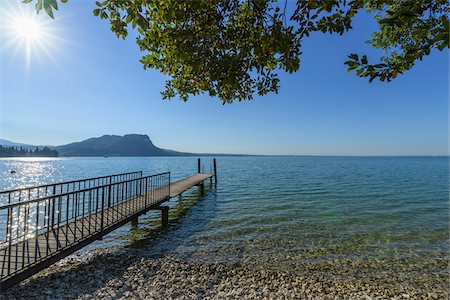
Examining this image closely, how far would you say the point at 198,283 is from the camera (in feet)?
21.7

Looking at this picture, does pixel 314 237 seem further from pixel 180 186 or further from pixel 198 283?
pixel 180 186

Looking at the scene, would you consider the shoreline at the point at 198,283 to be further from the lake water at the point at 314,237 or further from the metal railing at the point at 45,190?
the metal railing at the point at 45,190

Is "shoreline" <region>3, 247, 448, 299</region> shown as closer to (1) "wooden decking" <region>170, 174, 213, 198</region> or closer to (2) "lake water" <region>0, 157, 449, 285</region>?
(2) "lake water" <region>0, 157, 449, 285</region>

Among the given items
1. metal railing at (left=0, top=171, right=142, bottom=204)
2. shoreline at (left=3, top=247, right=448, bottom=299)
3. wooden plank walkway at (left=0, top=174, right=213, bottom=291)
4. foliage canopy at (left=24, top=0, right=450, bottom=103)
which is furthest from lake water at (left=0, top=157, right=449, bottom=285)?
foliage canopy at (left=24, top=0, right=450, bottom=103)

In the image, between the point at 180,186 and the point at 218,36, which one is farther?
the point at 180,186

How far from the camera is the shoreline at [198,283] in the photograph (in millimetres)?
5953

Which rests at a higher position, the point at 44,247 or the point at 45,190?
the point at 45,190

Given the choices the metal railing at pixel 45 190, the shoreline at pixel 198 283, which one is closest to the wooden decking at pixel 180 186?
the metal railing at pixel 45 190

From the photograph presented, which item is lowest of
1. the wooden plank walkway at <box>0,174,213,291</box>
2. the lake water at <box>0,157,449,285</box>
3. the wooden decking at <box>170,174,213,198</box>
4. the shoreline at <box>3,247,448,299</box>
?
the lake water at <box>0,157,449,285</box>

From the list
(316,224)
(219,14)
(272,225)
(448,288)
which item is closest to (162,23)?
(219,14)

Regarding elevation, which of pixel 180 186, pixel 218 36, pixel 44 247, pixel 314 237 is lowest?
pixel 314 237

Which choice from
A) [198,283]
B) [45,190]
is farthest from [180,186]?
[198,283]

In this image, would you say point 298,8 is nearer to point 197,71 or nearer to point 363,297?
point 197,71

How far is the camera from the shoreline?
19.5 ft
